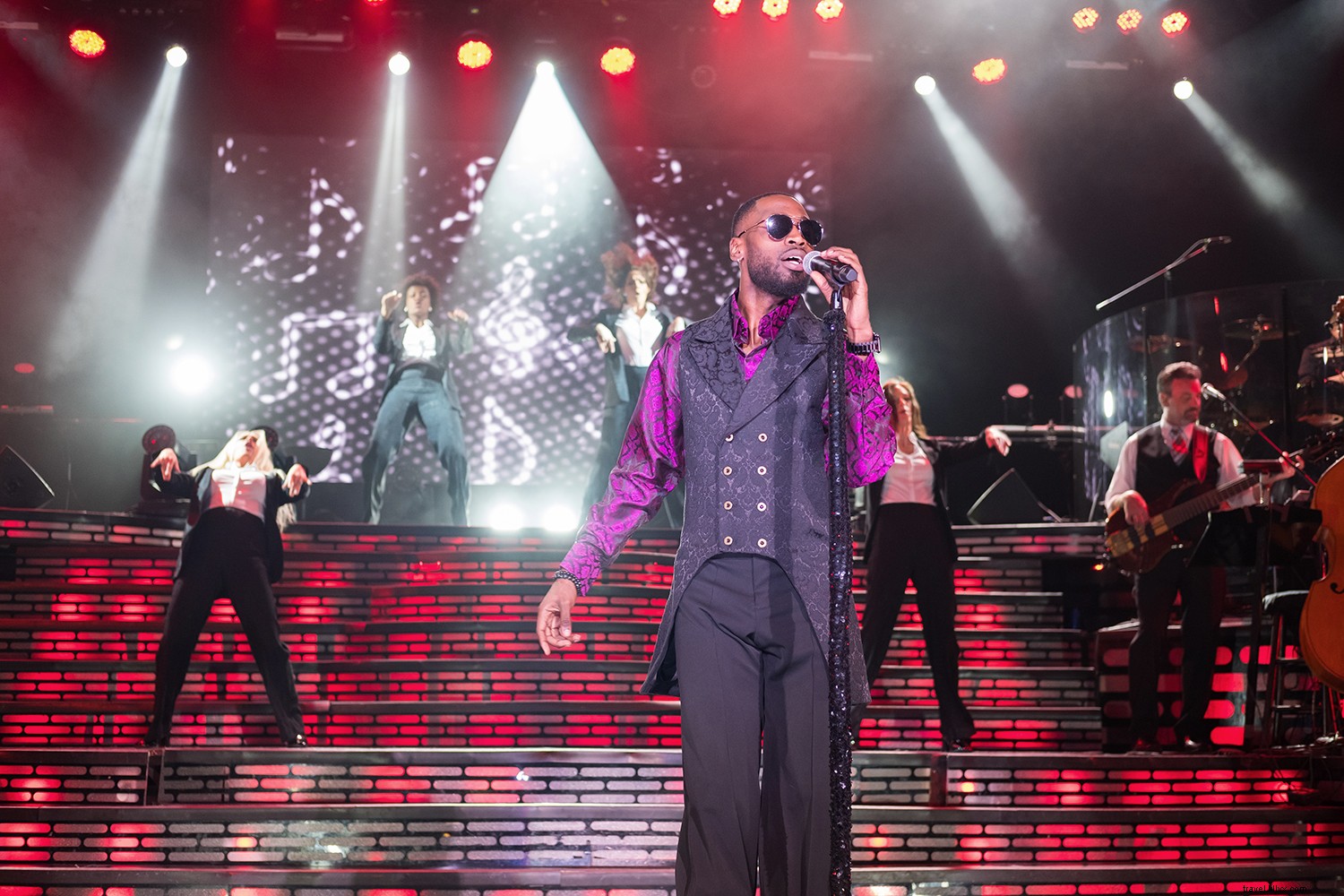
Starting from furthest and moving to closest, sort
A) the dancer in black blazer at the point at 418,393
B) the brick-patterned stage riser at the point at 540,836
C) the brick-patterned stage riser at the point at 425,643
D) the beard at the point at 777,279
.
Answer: the dancer in black blazer at the point at 418,393, the brick-patterned stage riser at the point at 425,643, the brick-patterned stage riser at the point at 540,836, the beard at the point at 777,279

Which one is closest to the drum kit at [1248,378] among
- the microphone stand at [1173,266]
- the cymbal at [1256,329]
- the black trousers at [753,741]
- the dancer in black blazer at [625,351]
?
the cymbal at [1256,329]

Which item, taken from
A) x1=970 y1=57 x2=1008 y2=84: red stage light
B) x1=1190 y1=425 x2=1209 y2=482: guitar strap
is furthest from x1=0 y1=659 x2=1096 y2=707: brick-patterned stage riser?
x1=970 y1=57 x2=1008 y2=84: red stage light

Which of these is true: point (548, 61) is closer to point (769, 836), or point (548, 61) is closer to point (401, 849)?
point (401, 849)

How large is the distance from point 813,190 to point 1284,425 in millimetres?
5074

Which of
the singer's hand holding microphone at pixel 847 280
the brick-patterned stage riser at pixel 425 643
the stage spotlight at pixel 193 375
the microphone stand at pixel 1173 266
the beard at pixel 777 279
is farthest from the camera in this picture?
the stage spotlight at pixel 193 375

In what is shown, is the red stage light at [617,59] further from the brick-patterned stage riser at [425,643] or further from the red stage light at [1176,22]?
the brick-patterned stage riser at [425,643]

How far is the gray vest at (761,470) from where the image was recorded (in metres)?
2.77

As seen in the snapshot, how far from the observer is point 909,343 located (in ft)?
44.7

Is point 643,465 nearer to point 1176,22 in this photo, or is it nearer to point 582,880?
point 582,880

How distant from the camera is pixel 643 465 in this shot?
10.3 feet

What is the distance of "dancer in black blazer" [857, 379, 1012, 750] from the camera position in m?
6.59

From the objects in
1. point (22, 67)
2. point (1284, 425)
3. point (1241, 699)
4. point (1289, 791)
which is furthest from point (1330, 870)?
point (22, 67)

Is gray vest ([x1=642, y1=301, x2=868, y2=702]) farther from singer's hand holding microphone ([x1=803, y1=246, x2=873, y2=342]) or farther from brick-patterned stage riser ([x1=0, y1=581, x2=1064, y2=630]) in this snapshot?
Answer: brick-patterned stage riser ([x1=0, y1=581, x2=1064, y2=630])

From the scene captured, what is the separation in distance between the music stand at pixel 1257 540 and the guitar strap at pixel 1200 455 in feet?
1.29
